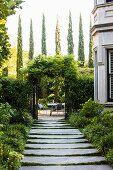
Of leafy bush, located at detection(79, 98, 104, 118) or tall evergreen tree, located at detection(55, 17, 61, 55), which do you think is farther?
tall evergreen tree, located at detection(55, 17, 61, 55)

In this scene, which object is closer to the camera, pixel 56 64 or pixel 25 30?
pixel 56 64

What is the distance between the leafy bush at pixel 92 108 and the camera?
869cm

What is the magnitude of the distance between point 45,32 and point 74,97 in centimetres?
2842

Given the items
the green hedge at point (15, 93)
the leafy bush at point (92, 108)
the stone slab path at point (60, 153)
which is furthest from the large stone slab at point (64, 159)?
the green hedge at point (15, 93)

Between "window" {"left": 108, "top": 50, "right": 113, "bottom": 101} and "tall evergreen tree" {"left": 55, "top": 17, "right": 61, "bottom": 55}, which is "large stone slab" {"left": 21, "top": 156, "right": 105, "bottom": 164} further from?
"tall evergreen tree" {"left": 55, "top": 17, "right": 61, "bottom": 55}

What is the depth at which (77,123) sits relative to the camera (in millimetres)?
9734

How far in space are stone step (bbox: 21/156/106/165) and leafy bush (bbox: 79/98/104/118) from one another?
9.87 feet

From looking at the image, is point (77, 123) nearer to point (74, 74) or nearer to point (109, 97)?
point (109, 97)

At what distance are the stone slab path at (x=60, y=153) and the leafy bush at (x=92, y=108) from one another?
1102mm

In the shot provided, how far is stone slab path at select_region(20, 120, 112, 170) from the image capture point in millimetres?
5314

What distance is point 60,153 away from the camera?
625 cm

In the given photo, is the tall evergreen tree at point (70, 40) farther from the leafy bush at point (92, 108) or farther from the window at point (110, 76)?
the window at point (110, 76)

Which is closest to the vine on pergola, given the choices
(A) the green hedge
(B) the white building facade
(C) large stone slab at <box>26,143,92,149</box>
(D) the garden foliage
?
(A) the green hedge

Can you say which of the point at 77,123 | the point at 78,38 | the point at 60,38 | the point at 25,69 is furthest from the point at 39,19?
the point at 77,123
